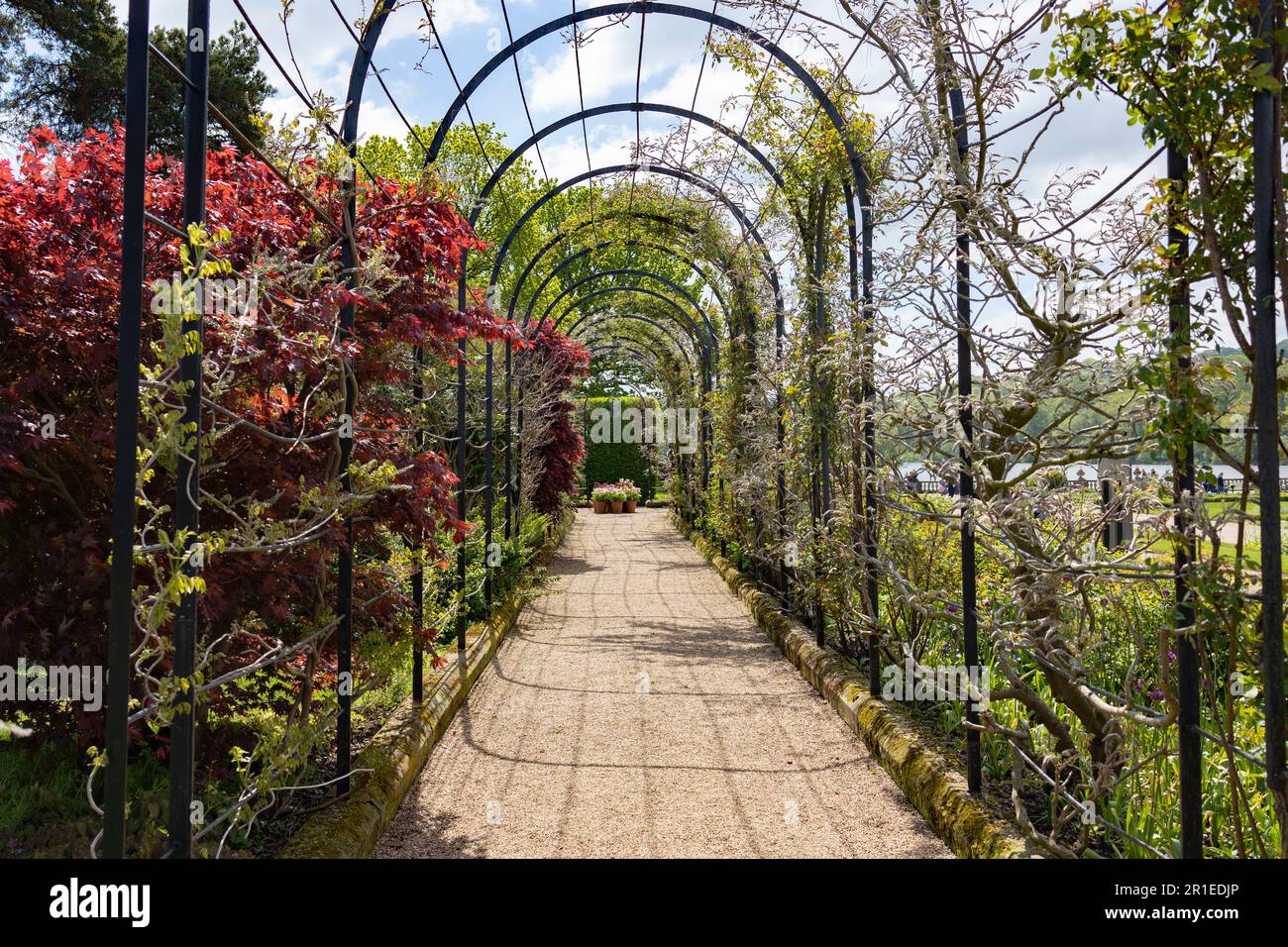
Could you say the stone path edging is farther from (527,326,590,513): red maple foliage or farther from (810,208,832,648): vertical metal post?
(527,326,590,513): red maple foliage

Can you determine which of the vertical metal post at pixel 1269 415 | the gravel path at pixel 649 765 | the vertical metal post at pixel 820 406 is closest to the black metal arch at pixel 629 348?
the gravel path at pixel 649 765

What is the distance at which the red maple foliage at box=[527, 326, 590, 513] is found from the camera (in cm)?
1376

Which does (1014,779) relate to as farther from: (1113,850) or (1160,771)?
(1160,771)

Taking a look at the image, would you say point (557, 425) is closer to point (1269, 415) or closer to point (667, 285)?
point (667, 285)

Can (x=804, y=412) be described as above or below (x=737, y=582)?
above

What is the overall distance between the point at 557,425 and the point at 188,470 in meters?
12.4

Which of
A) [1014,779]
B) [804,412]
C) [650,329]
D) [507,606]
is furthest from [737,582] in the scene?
[650,329]

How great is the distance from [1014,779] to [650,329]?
1622 cm

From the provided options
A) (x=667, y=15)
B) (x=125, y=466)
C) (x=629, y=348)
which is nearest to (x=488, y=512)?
(x=667, y=15)

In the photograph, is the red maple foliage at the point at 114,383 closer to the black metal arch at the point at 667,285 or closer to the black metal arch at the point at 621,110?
the black metal arch at the point at 621,110

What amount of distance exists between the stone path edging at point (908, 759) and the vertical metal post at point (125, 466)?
8.35ft

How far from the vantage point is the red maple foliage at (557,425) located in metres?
13.8

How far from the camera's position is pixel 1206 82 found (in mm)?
2164

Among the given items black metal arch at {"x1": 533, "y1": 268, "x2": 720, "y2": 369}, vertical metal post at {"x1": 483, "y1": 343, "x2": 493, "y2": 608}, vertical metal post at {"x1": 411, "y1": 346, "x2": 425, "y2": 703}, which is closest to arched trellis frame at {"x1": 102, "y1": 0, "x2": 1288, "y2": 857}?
vertical metal post at {"x1": 411, "y1": 346, "x2": 425, "y2": 703}
